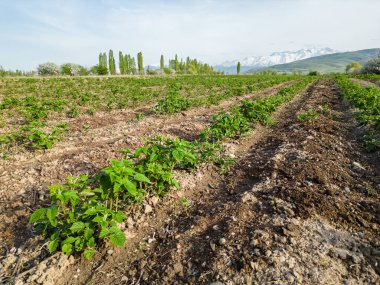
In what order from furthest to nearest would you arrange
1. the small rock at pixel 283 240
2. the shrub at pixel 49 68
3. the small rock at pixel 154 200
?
the shrub at pixel 49 68 < the small rock at pixel 154 200 < the small rock at pixel 283 240

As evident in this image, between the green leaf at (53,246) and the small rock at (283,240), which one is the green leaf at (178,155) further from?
the green leaf at (53,246)

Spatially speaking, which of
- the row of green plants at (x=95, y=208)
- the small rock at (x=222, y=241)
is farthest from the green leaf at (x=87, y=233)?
the small rock at (x=222, y=241)

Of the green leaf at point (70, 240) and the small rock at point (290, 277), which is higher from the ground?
the green leaf at point (70, 240)

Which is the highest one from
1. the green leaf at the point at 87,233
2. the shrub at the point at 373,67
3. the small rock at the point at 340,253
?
the shrub at the point at 373,67

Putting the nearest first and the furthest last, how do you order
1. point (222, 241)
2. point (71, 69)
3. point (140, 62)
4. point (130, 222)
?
point (222, 241) < point (130, 222) < point (71, 69) < point (140, 62)

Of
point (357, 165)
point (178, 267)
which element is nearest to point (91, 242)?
point (178, 267)

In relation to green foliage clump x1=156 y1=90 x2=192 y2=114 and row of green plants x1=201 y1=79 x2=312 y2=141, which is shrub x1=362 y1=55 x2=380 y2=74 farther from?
green foliage clump x1=156 y1=90 x2=192 y2=114

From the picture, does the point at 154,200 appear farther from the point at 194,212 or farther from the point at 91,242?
the point at 91,242

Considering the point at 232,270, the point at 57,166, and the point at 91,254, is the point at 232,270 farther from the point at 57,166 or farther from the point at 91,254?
the point at 57,166

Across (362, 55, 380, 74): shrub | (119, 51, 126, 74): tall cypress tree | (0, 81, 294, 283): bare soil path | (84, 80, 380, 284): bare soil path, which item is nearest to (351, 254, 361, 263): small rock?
(84, 80, 380, 284): bare soil path

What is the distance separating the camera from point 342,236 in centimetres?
257

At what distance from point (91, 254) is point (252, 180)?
9.20 ft

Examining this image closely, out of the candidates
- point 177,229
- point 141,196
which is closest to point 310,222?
point 177,229

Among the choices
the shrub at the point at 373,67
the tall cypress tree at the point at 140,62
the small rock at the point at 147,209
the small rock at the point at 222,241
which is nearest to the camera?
the small rock at the point at 222,241
